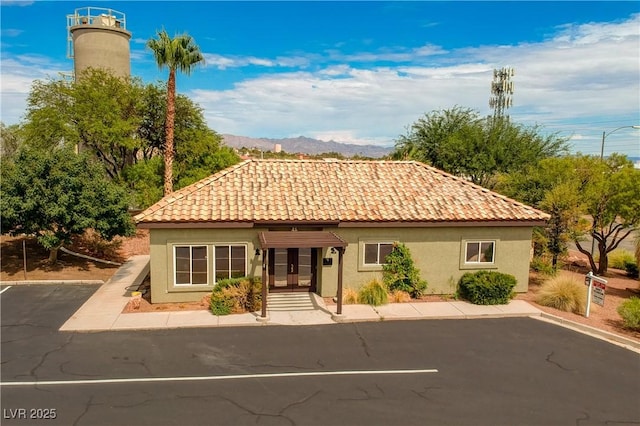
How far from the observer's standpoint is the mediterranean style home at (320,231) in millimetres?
17188

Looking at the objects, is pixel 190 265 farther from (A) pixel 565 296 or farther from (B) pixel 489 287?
(A) pixel 565 296

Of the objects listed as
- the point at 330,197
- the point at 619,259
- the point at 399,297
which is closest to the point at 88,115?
the point at 330,197

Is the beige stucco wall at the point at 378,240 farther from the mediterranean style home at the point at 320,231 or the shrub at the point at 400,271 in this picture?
the shrub at the point at 400,271

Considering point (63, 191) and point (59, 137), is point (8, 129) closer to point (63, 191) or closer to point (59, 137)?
point (59, 137)

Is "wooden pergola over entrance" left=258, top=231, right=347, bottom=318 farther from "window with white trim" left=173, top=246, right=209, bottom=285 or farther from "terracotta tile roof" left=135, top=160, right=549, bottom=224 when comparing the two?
"window with white trim" left=173, top=246, right=209, bottom=285

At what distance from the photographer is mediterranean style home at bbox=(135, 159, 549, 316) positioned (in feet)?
56.4

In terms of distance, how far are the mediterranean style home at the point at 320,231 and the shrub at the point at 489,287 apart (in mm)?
748

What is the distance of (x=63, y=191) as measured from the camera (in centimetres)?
2033

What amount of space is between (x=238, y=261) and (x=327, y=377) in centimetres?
721

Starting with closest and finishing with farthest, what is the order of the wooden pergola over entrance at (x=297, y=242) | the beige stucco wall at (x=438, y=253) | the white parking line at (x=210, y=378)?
the white parking line at (x=210, y=378), the wooden pergola over entrance at (x=297, y=242), the beige stucco wall at (x=438, y=253)

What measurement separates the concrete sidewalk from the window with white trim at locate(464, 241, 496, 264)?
207cm

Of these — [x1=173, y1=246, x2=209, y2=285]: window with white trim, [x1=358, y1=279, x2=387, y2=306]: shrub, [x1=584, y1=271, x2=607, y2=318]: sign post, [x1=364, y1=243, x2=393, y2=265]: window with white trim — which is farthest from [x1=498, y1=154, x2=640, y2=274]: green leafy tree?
[x1=173, y1=246, x2=209, y2=285]: window with white trim

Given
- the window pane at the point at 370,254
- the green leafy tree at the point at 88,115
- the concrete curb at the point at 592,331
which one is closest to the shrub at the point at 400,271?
the window pane at the point at 370,254

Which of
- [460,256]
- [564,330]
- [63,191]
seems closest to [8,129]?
[63,191]
